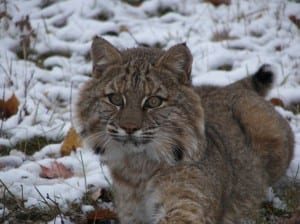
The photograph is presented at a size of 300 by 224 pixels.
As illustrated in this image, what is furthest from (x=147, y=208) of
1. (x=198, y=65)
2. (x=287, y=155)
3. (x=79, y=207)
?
(x=198, y=65)

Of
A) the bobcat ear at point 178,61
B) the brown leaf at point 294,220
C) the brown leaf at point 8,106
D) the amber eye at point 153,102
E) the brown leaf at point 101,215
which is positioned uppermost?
the bobcat ear at point 178,61

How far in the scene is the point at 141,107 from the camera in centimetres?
433

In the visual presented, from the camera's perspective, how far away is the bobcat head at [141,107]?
4.31 meters

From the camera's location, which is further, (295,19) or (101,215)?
(295,19)

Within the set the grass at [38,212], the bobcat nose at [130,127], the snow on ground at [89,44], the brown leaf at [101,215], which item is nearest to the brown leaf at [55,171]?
the snow on ground at [89,44]

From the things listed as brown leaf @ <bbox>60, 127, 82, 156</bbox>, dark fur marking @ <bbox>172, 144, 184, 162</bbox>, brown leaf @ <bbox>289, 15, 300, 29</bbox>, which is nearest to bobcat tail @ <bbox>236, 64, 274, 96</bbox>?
brown leaf @ <bbox>60, 127, 82, 156</bbox>

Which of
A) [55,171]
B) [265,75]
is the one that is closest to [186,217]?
[55,171]

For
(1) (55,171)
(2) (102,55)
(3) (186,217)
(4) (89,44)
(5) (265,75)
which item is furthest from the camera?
(4) (89,44)

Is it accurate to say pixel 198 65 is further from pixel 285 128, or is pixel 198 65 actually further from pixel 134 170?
pixel 134 170

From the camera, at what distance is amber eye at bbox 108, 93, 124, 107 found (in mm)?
4367

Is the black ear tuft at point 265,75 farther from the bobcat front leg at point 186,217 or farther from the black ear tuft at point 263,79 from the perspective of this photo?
the bobcat front leg at point 186,217

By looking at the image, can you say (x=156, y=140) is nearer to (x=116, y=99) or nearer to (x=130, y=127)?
(x=130, y=127)

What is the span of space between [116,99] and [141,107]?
0.58 ft

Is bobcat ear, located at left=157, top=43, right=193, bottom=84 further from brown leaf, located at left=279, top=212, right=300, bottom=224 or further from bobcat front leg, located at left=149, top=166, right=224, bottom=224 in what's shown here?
brown leaf, located at left=279, top=212, right=300, bottom=224
